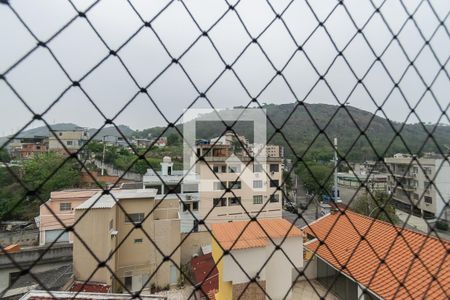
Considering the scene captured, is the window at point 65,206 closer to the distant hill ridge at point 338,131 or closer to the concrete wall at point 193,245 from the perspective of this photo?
the concrete wall at point 193,245

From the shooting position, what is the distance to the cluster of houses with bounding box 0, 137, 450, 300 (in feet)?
1.97

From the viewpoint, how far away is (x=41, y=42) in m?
0.45

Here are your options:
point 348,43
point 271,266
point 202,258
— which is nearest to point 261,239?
point 271,266

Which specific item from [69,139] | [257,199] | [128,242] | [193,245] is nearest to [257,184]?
[257,199]

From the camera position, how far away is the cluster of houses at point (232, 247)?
1.97ft

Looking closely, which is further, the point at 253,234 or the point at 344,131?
the point at 253,234

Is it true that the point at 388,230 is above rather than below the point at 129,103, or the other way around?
below

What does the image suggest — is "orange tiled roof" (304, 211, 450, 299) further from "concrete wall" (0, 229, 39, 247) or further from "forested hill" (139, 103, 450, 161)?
"concrete wall" (0, 229, 39, 247)

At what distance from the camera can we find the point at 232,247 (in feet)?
1.83

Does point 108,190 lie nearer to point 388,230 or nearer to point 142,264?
point 388,230

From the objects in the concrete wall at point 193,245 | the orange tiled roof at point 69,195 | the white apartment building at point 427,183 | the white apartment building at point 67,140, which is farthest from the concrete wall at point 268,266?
the orange tiled roof at point 69,195

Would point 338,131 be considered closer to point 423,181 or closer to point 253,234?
point 253,234

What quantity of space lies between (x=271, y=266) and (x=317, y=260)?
0.87 metres

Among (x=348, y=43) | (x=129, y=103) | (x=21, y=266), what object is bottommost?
(x=21, y=266)
